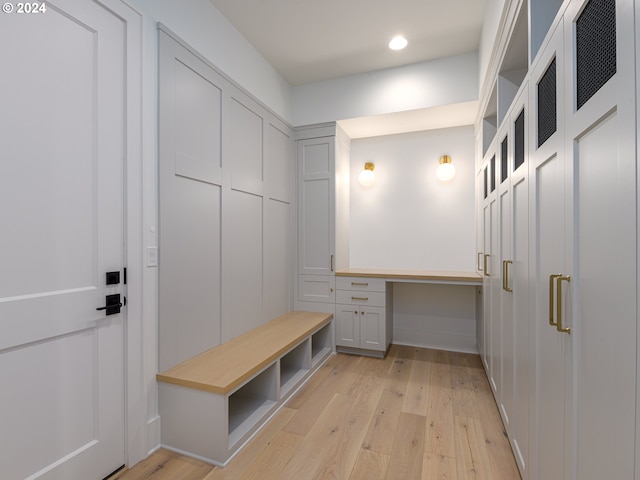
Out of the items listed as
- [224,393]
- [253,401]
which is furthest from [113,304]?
[253,401]

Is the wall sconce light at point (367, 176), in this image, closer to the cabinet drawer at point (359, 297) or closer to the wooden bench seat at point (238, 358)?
the cabinet drawer at point (359, 297)

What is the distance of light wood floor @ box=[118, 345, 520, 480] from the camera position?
167 centimetres

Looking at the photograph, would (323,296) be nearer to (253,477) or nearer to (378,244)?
(378,244)

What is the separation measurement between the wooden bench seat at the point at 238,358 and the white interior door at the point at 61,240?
0.37 meters

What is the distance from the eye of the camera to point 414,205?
376cm

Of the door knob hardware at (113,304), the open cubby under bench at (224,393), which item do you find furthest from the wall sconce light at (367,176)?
the door knob hardware at (113,304)

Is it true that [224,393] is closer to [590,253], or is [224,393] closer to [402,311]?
[590,253]

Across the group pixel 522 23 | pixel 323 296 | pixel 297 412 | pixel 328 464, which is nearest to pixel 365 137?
pixel 323 296

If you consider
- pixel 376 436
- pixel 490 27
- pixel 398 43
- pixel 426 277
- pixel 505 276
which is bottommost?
Answer: pixel 376 436

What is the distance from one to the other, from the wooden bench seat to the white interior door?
37 centimetres

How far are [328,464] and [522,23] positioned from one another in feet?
8.57

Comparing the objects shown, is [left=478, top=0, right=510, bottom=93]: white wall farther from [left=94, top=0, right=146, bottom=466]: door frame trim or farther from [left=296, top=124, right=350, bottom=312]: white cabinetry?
[left=94, top=0, right=146, bottom=466]: door frame trim

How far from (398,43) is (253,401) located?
330 cm

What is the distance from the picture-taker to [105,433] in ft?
5.25
